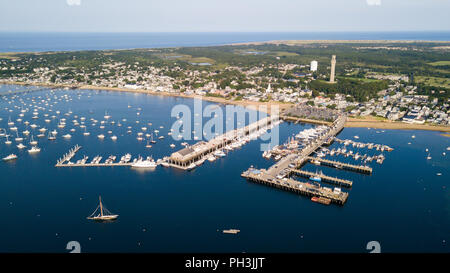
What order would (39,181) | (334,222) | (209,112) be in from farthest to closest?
1. (209,112)
2. (39,181)
3. (334,222)

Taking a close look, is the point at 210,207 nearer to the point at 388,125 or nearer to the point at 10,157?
the point at 10,157

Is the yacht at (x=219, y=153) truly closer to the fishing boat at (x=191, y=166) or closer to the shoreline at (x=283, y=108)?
the fishing boat at (x=191, y=166)

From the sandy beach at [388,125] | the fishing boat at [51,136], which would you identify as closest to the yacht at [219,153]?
the fishing boat at [51,136]

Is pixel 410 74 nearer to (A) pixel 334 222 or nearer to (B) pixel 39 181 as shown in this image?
(A) pixel 334 222

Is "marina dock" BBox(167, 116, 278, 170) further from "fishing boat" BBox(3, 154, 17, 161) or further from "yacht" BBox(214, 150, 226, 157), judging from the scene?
"fishing boat" BBox(3, 154, 17, 161)

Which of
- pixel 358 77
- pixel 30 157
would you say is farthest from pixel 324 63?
pixel 30 157

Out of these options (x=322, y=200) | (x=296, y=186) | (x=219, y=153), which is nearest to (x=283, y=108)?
(x=219, y=153)

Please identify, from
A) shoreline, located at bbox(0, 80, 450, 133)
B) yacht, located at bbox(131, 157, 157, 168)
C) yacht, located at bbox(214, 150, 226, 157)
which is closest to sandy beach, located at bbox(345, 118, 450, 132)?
shoreline, located at bbox(0, 80, 450, 133)
